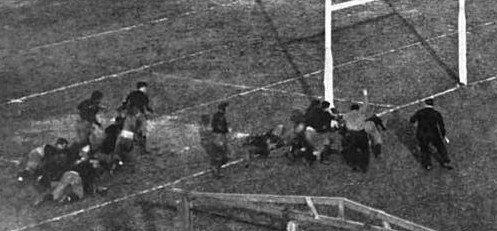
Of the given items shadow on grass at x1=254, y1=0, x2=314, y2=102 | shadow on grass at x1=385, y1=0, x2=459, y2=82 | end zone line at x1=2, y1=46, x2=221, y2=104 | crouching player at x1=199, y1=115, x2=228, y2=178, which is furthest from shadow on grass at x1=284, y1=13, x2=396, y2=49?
crouching player at x1=199, y1=115, x2=228, y2=178

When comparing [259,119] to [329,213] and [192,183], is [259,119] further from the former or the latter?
[329,213]

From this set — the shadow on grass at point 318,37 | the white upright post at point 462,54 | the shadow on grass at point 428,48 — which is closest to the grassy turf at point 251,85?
the shadow on grass at point 318,37

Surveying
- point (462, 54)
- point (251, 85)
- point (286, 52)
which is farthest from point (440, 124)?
point (286, 52)

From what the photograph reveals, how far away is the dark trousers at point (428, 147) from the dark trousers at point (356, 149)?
119cm

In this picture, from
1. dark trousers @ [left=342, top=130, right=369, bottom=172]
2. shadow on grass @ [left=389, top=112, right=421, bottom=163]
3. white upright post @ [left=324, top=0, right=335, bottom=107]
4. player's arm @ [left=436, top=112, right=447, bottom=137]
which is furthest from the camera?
white upright post @ [left=324, top=0, right=335, bottom=107]

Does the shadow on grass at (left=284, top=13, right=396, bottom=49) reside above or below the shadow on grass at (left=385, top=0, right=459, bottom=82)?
above

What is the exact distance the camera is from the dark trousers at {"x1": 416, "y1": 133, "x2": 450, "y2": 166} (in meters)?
15.1

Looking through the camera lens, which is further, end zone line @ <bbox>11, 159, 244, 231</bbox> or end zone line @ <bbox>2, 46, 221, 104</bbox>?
end zone line @ <bbox>2, 46, 221, 104</bbox>

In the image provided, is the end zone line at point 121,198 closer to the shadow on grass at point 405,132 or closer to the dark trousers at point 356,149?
the dark trousers at point 356,149

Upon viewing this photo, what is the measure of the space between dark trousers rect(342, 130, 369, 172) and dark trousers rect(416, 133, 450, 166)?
3.89 ft

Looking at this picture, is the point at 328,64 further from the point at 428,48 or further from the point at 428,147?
the point at 428,48

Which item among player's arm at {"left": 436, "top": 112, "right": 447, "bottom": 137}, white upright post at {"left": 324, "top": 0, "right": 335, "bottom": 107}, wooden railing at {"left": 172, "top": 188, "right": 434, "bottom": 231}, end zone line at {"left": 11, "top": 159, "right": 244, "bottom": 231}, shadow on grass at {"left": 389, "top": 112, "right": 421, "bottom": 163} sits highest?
white upright post at {"left": 324, "top": 0, "right": 335, "bottom": 107}

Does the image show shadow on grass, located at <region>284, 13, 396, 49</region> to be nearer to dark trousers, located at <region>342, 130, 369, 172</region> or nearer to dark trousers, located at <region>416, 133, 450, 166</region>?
dark trousers, located at <region>342, 130, 369, 172</region>

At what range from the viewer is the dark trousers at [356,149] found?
15.1 m
